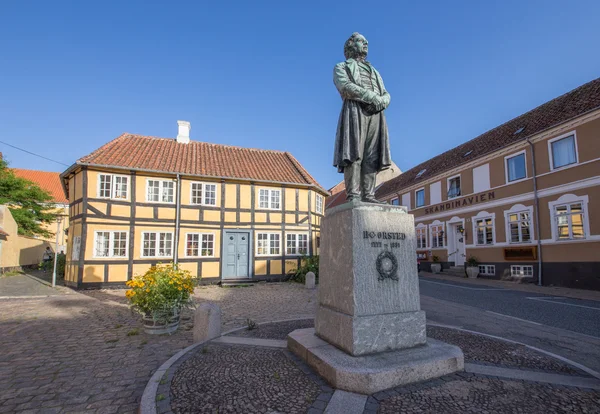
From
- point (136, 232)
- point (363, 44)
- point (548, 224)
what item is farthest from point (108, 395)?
point (548, 224)

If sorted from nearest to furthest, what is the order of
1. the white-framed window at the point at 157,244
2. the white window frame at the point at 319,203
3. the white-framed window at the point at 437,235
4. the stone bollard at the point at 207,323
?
the stone bollard at the point at 207,323
the white-framed window at the point at 157,244
the white window frame at the point at 319,203
the white-framed window at the point at 437,235

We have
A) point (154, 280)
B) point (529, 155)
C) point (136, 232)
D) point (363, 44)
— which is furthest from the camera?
point (529, 155)

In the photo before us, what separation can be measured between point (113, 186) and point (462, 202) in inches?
703

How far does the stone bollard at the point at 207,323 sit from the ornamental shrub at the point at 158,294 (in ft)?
3.87

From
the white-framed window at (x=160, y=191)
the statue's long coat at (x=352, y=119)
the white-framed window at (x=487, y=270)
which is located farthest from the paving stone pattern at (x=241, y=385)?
the white-framed window at (x=487, y=270)

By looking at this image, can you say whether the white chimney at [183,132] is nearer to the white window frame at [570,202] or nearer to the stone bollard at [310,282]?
the stone bollard at [310,282]

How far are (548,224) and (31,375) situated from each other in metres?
16.6

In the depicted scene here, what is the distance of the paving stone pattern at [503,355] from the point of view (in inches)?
138

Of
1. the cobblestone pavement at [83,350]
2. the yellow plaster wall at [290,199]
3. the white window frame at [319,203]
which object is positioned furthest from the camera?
the white window frame at [319,203]

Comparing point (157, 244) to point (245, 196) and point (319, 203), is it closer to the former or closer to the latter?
point (245, 196)

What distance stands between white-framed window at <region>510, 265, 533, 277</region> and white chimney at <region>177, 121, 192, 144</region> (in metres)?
17.3

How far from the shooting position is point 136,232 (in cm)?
1319

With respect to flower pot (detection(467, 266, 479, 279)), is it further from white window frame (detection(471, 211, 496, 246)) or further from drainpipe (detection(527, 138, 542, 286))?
drainpipe (detection(527, 138, 542, 286))

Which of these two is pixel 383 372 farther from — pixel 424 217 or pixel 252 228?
pixel 424 217
